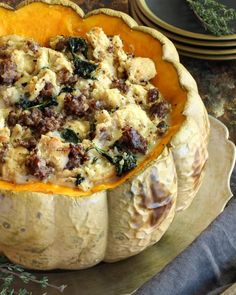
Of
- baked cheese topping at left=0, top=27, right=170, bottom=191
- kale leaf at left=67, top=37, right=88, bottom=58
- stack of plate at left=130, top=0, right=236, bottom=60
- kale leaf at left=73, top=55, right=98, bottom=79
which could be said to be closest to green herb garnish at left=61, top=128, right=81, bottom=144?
baked cheese topping at left=0, top=27, right=170, bottom=191

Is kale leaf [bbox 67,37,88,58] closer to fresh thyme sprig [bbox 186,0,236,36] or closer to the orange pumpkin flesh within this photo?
the orange pumpkin flesh

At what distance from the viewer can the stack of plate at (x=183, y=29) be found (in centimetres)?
242

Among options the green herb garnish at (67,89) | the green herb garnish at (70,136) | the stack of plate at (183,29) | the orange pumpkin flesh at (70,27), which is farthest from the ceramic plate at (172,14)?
the green herb garnish at (70,136)

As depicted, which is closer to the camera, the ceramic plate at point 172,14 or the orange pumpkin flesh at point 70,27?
the orange pumpkin flesh at point 70,27

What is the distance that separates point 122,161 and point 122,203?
0.33 ft

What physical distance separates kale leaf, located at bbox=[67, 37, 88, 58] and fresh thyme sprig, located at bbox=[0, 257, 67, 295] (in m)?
0.60

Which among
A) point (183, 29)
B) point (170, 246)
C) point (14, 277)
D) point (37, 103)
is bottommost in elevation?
point (14, 277)

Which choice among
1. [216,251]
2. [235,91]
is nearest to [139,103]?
[216,251]

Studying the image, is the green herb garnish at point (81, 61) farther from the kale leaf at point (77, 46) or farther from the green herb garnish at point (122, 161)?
the green herb garnish at point (122, 161)

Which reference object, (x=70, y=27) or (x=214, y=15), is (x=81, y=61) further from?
(x=214, y=15)

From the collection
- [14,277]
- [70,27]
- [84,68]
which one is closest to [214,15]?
[70,27]

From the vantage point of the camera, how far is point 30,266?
175 centimetres

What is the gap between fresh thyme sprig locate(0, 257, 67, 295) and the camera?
1.65m

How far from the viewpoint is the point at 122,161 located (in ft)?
5.37
